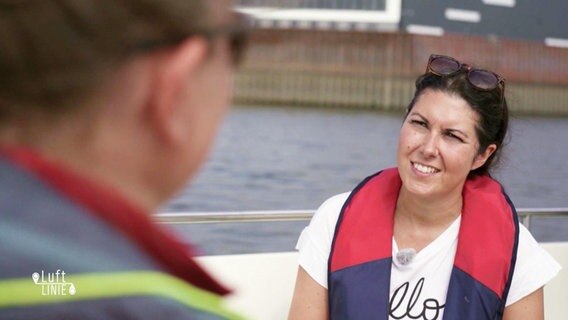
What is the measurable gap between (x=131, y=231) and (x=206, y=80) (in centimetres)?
9

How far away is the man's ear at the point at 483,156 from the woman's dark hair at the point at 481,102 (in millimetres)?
10

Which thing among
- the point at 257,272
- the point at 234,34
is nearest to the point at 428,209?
the point at 257,272

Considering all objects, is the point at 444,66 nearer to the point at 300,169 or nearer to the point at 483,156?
the point at 483,156

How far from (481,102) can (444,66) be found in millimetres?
107

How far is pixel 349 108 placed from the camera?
121 feet

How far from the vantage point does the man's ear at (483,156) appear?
237cm

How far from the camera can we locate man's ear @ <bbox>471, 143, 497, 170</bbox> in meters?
2.37

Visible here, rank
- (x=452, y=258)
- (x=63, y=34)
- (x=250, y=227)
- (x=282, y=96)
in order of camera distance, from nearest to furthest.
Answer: (x=63, y=34), (x=452, y=258), (x=250, y=227), (x=282, y=96)

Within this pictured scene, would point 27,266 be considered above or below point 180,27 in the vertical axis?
below

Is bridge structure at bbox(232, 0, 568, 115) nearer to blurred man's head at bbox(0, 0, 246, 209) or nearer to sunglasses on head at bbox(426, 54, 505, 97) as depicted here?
sunglasses on head at bbox(426, 54, 505, 97)

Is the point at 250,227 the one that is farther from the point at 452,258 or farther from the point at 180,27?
the point at 180,27

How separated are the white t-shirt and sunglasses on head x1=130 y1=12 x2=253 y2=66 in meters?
1.65

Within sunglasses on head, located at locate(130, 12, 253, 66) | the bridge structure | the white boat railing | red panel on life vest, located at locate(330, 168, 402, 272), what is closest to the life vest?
red panel on life vest, located at locate(330, 168, 402, 272)

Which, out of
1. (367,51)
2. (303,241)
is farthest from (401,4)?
(303,241)
